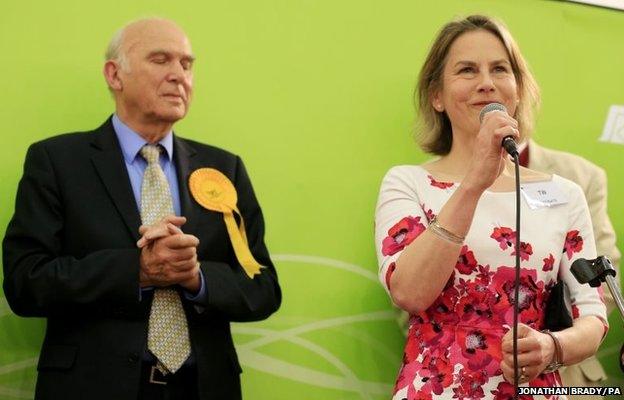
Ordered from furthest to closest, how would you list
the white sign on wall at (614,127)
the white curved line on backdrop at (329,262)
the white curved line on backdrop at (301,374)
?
the white sign on wall at (614,127)
the white curved line on backdrop at (329,262)
the white curved line on backdrop at (301,374)

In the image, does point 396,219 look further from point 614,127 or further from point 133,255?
point 614,127

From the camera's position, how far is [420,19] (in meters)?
3.68

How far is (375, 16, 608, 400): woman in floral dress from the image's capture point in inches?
90.9

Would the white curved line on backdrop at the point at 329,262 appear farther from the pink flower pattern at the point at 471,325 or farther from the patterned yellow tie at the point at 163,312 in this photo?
the pink flower pattern at the point at 471,325

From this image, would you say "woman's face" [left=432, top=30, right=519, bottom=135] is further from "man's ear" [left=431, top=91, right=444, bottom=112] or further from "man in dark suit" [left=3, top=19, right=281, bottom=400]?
"man in dark suit" [left=3, top=19, right=281, bottom=400]

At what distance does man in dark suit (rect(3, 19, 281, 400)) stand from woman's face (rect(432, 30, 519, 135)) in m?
0.68

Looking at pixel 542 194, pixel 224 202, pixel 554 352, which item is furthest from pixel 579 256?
pixel 224 202

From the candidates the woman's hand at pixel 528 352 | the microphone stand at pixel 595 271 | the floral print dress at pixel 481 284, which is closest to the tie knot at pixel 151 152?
the floral print dress at pixel 481 284

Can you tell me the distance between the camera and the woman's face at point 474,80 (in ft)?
8.88

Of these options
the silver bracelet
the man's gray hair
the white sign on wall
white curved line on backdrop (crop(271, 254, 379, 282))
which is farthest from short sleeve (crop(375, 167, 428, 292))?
the white sign on wall

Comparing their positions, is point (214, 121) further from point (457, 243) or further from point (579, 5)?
point (579, 5)

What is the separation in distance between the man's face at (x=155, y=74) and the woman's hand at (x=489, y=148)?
3.31 feet

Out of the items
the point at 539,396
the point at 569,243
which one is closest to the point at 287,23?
the point at 569,243

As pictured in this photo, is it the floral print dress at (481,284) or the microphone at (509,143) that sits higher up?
the microphone at (509,143)
